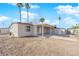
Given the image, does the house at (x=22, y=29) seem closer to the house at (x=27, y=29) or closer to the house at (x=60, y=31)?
the house at (x=27, y=29)

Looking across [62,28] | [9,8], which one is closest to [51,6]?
[62,28]

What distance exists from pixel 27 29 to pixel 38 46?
3.83ft

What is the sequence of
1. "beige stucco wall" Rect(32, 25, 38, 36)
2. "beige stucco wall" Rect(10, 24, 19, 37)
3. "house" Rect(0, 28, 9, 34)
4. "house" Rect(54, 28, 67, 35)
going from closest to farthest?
"house" Rect(0, 28, 9, 34) → "house" Rect(54, 28, 67, 35) → "beige stucco wall" Rect(10, 24, 19, 37) → "beige stucco wall" Rect(32, 25, 38, 36)

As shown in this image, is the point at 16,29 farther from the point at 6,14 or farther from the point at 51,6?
the point at 51,6

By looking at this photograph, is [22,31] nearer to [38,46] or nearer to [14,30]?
[14,30]

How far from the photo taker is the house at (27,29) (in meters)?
6.10

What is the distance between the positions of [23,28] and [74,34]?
5.56ft

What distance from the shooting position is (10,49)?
5.48 metres

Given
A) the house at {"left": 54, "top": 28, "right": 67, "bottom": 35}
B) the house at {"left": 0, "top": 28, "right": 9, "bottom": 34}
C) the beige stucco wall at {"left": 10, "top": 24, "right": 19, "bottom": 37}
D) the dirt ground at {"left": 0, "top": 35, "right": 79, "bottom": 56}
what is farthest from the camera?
the beige stucco wall at {"left": 10, "top": 24, "right": 19, "bottom": 37}

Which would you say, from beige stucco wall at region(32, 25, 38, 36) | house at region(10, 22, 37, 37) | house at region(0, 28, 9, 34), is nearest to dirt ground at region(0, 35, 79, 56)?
house at region(0, 28, 9, 34)

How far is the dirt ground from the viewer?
530 cm

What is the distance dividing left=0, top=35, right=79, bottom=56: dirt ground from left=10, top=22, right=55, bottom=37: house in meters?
0.30

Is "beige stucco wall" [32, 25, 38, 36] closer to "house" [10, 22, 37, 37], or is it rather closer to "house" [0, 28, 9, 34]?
"house" [10, 22, 37, 37]

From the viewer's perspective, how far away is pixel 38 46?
18.3ft
